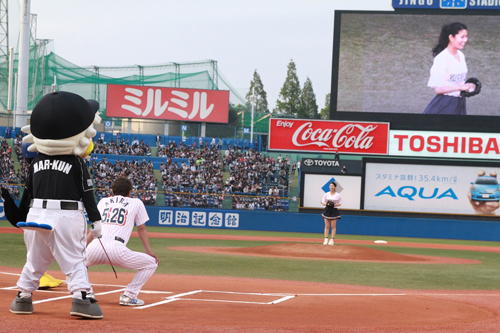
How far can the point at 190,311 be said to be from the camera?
7211 millimetres

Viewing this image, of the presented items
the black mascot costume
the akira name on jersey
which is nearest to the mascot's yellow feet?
the akira name on jersey

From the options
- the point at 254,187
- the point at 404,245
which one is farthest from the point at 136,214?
the point at 254,187

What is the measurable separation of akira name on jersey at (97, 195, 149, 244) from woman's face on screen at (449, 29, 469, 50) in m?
25.8

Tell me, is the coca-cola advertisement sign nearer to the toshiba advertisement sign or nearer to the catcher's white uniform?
the toshiba advertisement sign

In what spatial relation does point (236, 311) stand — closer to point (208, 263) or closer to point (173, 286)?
point (173, 286)

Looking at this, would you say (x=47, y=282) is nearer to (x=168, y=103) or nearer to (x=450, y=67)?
(x=450, y=67)

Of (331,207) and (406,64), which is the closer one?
(331,207)

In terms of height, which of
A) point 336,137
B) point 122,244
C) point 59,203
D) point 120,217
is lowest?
point 122,244

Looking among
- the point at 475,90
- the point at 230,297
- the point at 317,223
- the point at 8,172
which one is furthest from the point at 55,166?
the point at 8,172

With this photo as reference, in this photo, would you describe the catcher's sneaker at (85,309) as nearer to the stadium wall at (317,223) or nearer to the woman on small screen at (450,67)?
the stadium wall at (317,223)

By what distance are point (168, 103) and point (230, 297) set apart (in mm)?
34849

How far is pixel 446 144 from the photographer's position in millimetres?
31297

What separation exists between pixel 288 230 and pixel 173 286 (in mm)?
21714

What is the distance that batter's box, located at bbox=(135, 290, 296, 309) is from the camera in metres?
8.32
